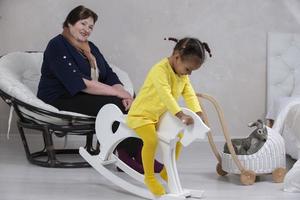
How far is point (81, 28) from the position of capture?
358cm

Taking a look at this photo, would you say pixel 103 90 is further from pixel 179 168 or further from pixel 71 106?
pixel 179 168

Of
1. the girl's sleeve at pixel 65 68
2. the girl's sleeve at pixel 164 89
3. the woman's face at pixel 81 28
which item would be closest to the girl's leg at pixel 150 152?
the girl's sleeve at pixel 164 89

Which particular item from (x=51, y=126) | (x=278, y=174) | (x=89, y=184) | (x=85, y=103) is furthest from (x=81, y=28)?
(x=278, y=174)

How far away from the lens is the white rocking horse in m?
2.68

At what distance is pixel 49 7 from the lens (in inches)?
172

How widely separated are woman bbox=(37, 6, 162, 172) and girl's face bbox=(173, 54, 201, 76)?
79 centimetres

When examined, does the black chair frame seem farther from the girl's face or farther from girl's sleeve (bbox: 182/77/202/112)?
the girl's face

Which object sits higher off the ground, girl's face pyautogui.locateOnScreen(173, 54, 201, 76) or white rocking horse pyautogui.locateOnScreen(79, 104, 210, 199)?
girl's face pyautogui.locateOnScreen(173, 54, 201, 76)

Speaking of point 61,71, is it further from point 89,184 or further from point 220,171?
point 220,171

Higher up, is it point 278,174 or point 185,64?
point 185,64

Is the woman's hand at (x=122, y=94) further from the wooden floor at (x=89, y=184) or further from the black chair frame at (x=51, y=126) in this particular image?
the wooden floor at (x=89, y=184)

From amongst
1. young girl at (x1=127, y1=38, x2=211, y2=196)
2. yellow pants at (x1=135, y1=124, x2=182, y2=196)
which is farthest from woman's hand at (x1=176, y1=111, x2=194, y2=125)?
yellow pants at (x1=135, y1=124, x2=182, y2=196)

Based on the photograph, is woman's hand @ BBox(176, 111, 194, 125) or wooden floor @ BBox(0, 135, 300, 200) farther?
wooden floor @ BBox(0, 135, 300, 200)

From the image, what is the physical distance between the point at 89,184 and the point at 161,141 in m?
0.57
